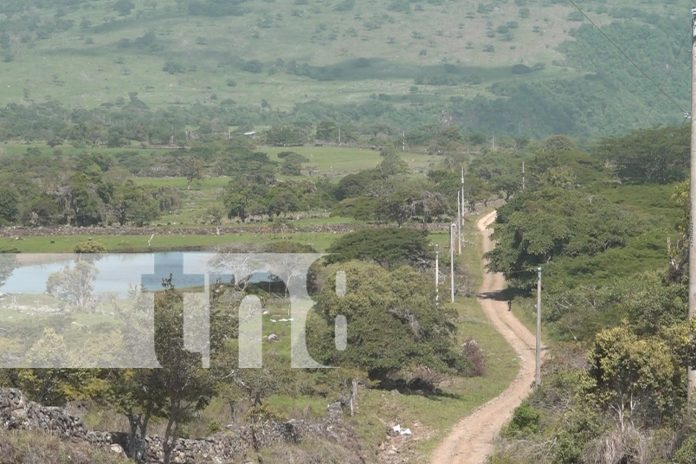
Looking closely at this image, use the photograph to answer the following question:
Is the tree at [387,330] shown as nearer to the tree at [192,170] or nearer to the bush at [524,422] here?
the bush at [524,422]

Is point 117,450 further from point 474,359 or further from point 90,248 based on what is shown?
point 90,248

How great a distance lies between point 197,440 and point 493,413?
1072 centimetres

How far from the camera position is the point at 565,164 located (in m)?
87.3

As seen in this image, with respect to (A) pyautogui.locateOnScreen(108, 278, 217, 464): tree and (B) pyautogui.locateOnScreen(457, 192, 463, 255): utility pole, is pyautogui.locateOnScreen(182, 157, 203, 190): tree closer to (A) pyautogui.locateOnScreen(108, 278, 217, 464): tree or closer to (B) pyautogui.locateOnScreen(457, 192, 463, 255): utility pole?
(B) pyautogui.locateOnScreen(457, 192, 463, 255): utility pole

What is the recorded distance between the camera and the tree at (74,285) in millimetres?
44719

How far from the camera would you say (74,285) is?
4672 cm

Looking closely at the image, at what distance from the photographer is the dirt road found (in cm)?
2539

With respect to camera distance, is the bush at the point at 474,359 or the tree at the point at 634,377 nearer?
the tree at the point at 634,377

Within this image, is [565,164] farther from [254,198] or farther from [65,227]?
[65,227]

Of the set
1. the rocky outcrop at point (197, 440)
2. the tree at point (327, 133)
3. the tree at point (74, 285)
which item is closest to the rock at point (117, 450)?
the rocky outcrop at point (197, 440)

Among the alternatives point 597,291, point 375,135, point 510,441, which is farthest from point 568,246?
point 375,135

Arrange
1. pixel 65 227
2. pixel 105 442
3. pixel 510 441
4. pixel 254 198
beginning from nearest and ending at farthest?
pixel 105 442 → pixel 510 441 → pixel 65 227 → pixel 254 198

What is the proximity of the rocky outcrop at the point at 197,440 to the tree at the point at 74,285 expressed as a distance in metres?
18.9

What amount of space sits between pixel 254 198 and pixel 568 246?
112 ft
